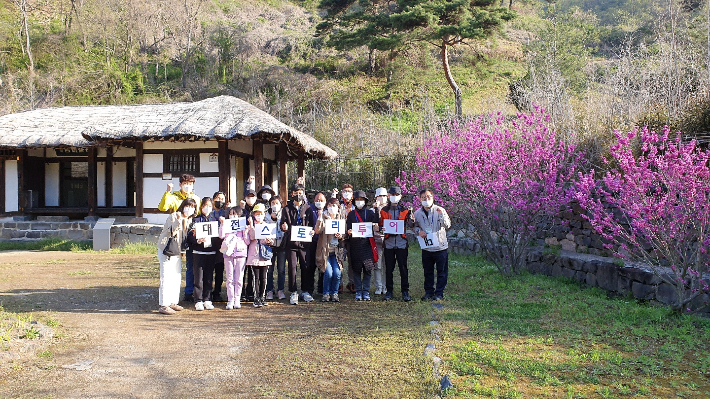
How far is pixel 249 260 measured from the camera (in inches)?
293

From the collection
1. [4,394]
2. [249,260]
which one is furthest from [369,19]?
[4,394]

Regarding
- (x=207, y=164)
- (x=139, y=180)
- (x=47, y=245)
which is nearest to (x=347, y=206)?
(x=207, y=164)

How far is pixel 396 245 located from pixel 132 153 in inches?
457

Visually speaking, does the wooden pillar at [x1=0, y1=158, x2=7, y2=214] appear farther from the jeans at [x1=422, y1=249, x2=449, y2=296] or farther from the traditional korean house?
the jeans at [x1=422, y1=249, x2=449, y2=296]

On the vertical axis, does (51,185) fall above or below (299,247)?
above

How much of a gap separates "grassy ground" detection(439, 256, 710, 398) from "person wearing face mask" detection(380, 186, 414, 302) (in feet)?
2.41

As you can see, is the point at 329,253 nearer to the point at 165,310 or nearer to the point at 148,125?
the point at 165,310

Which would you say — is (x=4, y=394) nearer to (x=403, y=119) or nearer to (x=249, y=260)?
(x=249, y=260)

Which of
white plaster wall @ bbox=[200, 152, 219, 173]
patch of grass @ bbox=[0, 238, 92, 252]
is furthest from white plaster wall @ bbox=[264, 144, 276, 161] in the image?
patch of grass @ bbox=[0, 238, 92, 252]

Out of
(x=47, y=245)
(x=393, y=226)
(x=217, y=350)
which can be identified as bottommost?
(x=217, y=350)

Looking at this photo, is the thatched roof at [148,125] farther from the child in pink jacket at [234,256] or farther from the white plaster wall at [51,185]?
the child in pink jacket at [234,256]

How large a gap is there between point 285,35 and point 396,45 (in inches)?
629

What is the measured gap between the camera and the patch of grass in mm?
14513

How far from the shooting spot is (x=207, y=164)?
47.1 ft
